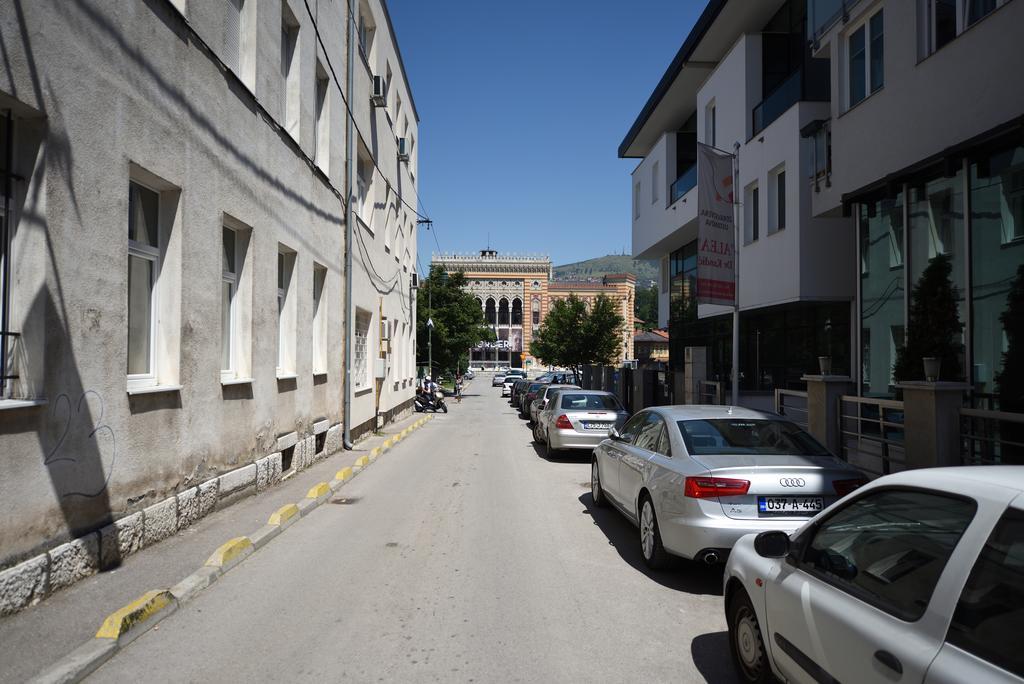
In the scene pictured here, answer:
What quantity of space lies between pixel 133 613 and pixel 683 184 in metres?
21.2

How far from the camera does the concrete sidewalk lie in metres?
4.36

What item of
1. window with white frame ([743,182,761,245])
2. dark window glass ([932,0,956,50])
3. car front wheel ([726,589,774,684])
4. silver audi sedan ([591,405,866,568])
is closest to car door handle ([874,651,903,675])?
car front wheel ([726,589,774,684])

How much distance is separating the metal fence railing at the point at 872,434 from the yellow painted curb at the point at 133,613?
853 cm

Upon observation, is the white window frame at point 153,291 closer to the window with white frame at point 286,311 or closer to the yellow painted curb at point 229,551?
the yellow painted curb at point 229,551

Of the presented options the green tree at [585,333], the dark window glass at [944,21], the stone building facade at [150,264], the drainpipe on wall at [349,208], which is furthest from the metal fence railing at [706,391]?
the green tree at [585,333]

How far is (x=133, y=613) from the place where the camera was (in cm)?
493

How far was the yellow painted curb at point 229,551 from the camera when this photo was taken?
645 cm

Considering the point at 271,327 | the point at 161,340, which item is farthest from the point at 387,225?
the point at 161,340

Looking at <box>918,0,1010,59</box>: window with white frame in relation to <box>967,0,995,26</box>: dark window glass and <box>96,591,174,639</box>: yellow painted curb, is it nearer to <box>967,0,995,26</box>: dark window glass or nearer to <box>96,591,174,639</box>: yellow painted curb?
<box>967,0,995,26</box>: dark window glass

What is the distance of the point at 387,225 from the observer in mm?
23109

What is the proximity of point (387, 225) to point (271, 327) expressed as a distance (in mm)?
12569

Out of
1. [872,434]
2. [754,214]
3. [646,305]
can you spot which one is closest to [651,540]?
[872,434]

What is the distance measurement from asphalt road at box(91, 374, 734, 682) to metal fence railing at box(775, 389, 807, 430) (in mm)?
5530

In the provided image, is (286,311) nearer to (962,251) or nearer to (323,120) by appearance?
(323,120)
